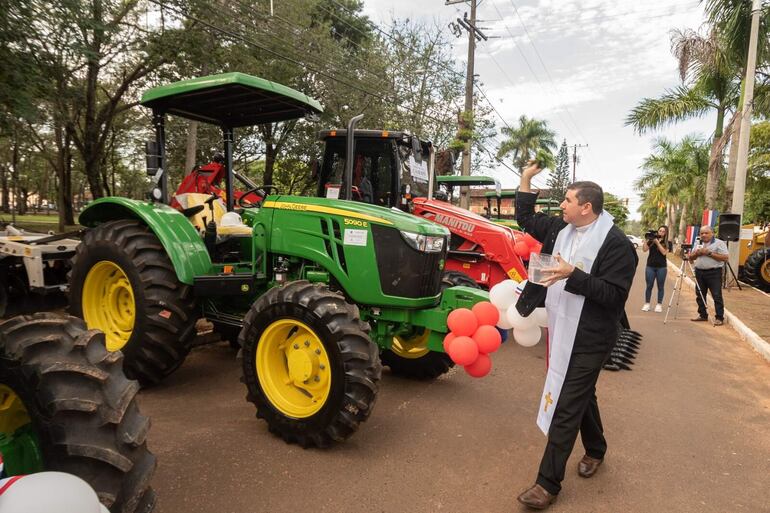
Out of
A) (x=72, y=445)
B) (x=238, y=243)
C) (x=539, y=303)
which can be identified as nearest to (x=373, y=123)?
(x=238, y=243)

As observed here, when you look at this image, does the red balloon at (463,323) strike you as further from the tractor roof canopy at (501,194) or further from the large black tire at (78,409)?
the tractor roof canopy at (501,194)

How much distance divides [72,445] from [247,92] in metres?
3.31

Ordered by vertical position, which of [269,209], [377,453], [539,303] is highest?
[269,209]

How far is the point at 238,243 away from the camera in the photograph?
495cm

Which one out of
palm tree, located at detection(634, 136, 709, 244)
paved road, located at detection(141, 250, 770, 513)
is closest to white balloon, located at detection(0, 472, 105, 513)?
paved road, located at detection(141, 250, 770, 513)

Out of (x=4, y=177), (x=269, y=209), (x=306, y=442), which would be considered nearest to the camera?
(x=306, y=442)

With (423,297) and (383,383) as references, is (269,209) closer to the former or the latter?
(423,297)

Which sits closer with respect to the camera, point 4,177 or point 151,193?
point 151,193

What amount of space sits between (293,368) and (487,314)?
146cm

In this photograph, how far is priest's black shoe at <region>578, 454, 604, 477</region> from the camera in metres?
3.39

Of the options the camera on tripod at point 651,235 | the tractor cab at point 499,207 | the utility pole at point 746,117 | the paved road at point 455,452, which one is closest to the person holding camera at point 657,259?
the camera on tripod at point 651,235

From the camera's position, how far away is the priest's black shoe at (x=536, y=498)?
9.64ft

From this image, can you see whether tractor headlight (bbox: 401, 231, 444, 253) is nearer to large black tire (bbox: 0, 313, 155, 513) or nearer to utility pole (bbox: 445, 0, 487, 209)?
large black tire (bbox: 0, 313, 155, 513)

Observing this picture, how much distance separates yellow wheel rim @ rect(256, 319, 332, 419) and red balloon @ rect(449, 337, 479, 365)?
2.96ft
